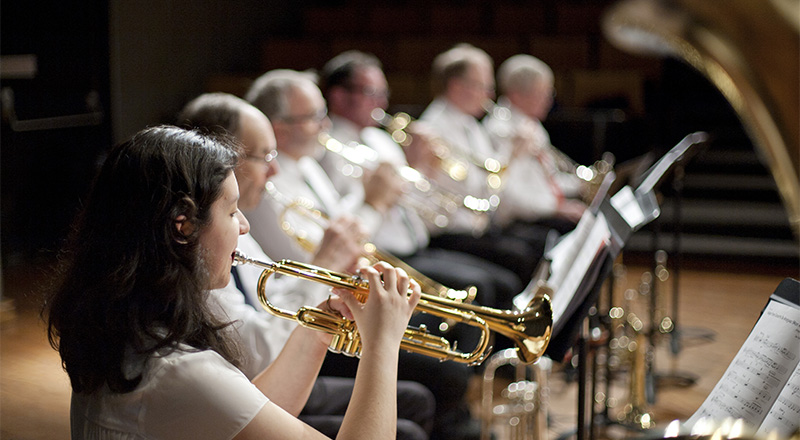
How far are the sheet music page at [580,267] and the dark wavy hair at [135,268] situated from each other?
0.84m

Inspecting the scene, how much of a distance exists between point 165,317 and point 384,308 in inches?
14.7

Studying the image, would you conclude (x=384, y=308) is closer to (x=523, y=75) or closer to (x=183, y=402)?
(x=183, y=402)

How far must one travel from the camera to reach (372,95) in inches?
144

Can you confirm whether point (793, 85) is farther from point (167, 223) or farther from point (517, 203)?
point (517, 203)

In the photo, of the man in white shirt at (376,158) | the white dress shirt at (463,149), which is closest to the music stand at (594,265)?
the man in white shirt at (376,158)

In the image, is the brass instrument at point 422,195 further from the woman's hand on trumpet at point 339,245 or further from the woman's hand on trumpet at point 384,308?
the woman's hand on trumpet at point 384,308

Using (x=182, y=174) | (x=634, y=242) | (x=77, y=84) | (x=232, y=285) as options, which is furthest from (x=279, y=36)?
(x=182, y=174)

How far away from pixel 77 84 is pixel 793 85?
4.98 meters

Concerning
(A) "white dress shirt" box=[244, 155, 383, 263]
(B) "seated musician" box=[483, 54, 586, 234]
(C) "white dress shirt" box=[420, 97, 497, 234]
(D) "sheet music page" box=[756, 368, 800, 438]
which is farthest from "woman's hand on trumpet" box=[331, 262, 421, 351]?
(B) "seated musician" box=[483, 54, 586, 234]

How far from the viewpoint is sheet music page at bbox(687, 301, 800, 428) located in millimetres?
1192

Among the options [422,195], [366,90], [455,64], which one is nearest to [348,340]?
[366,90]

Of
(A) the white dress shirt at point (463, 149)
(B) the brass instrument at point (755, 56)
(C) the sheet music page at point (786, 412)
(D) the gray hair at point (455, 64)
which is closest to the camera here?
(B) the brass instrument at point (755, 56)

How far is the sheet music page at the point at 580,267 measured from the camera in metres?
1.75

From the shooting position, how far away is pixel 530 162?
4691 millimetres
